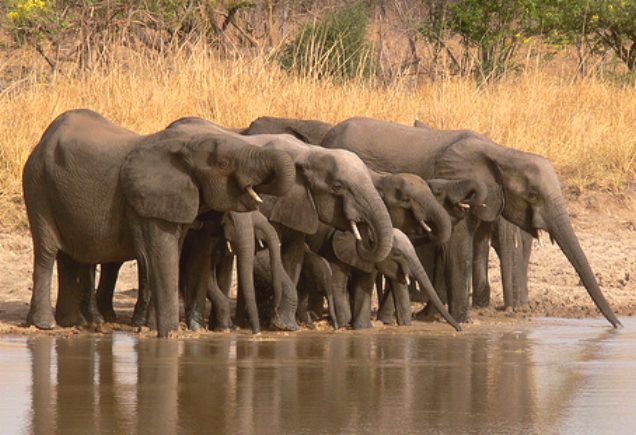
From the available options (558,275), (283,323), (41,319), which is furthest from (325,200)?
(558,275)

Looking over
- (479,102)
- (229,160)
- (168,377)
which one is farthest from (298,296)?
(479,102)

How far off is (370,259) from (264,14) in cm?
1688

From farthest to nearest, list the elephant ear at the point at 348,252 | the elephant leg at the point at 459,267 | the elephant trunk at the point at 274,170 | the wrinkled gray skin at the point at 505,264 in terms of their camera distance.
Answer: the wrinkled gray skin at the point at 505,264 → the elephant leg at the point at 459,267 → the elephant ear at the point at 348,252 → the elephant trunk at the point at 274,170

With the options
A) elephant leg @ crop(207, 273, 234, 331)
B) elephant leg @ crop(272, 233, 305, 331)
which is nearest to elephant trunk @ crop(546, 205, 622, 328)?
elephant leg @ crop(272, 233, 305, 331)

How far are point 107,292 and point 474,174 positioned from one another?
9.57 ft

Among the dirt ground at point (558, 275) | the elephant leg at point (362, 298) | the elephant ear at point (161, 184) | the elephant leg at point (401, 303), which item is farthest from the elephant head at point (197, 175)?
the elephant leg at point (401, 303)

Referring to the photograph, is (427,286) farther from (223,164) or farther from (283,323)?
(223,164)

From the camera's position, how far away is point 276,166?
33.8 feet

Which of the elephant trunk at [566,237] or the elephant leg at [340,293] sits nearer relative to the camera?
the elephant leg at [340,293]

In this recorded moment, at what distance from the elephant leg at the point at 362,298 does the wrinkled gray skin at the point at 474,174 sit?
0.84m

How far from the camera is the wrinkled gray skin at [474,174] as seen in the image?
41.2 feet

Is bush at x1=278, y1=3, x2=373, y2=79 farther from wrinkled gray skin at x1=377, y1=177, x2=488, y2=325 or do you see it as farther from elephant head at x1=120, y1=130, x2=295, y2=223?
elephant head at x1=120, y1=130, x2=295, y2=223

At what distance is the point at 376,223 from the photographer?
10.8m

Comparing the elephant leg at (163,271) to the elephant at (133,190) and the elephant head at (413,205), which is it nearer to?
the elephant at (133,190)
